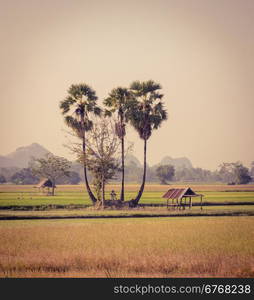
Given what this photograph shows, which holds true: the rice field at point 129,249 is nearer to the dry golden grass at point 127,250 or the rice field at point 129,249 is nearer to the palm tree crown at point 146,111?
the dry golden grass at point 127,250

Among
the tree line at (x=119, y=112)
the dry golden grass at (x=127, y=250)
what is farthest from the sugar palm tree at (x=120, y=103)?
the dry golden grass at (x=127, y=250)

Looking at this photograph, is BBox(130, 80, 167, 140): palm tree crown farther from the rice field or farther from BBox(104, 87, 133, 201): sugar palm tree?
the rice field

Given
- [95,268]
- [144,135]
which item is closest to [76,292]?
[95,268]

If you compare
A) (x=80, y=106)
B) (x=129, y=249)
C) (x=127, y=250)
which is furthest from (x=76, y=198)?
(x=127, y=250)

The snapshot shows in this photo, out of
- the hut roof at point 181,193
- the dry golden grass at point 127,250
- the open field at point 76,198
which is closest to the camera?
the dry golden grass at point 127,250

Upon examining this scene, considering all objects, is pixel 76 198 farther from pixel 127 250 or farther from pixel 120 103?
pixel 127 250

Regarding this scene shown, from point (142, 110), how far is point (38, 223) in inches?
1031

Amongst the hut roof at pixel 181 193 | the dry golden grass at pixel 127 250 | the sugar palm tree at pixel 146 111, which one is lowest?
the dry golden grass at pixel 127 250

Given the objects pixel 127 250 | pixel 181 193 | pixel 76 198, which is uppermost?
pixel 181 193

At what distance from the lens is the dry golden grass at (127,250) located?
16.3m

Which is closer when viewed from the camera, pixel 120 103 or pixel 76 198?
pixel 120 103

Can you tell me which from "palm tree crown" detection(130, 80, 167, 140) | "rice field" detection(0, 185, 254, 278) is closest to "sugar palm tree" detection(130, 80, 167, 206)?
"palm tree crown" detection(130, 80, 167, 140)

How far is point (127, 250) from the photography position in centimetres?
1980

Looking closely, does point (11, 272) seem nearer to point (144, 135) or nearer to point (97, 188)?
point (97, 188)
